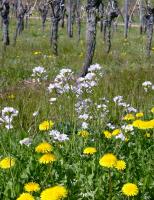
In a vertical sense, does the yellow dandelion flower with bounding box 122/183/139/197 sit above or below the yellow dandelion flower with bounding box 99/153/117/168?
below

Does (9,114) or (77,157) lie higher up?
(9,114)

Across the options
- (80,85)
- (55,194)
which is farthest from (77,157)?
(55,194)

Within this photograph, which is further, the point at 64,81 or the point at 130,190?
the point at 64,81

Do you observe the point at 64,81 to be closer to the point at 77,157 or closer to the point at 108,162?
the point at 77,157

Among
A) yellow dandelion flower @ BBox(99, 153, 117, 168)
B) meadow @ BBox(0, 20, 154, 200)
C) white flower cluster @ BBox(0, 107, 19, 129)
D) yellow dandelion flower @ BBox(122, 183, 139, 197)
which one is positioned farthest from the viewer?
white flower cluster @ BBox(0, 107, 19, 129)

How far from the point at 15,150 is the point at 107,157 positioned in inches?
75.0

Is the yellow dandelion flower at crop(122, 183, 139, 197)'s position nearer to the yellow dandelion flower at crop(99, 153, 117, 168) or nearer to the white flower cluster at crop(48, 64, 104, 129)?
the yellow dandelion flower at crop(99, 153, 117, 168)

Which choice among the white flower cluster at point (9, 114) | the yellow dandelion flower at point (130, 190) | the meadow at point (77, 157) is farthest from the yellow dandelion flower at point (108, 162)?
the white flower cluster at point (9, 114)

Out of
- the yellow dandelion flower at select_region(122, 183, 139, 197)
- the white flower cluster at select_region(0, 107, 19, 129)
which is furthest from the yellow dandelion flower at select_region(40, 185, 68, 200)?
the white flower cluster at select_region(0, 107, 19, 129)

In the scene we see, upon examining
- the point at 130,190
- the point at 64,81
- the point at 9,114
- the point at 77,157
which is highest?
Result: the point at 64,81

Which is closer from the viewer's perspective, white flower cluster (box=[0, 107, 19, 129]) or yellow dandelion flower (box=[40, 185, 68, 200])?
yellow dandelion flower (box=[40, 185, 68, 200])

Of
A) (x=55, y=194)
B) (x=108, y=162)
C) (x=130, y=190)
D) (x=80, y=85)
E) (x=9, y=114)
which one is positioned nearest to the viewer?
(x=55, y=194)

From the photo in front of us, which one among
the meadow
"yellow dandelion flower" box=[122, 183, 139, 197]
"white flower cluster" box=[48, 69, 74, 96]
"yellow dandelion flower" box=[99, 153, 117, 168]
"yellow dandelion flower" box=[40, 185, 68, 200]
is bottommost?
the meadow

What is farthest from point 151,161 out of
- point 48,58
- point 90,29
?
point 48,58
